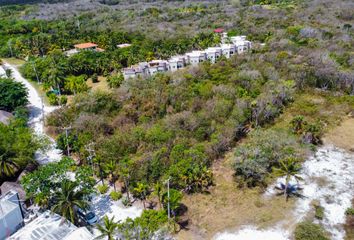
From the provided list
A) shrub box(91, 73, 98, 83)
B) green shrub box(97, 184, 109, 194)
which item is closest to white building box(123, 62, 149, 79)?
shrub box(91, 73, 98, 83)

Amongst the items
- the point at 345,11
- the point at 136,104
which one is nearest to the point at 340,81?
the point at 136,104

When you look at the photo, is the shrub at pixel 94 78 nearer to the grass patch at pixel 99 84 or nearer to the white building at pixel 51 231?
the grass patch at pixel 99 84

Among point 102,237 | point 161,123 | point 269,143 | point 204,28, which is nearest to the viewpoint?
point 102,237

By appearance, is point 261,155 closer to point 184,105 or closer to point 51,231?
point 184,105

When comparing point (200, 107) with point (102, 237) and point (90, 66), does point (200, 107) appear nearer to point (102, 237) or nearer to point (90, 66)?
point (102, 237)

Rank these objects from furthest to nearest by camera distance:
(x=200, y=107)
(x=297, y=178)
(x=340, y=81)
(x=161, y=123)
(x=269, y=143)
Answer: (x=340, y=81) < (x=200, y=107) < (x=161, y=123) < (x=269, y=143) < (x=297, y=178)

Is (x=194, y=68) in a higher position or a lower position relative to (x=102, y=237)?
higher

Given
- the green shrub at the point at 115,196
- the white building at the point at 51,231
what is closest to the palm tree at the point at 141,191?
the green shrub at the point at 115,196
